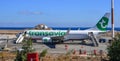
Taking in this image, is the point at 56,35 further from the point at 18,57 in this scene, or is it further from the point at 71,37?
the point at 18,57

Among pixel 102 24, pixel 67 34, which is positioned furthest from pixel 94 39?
pixel 102 24

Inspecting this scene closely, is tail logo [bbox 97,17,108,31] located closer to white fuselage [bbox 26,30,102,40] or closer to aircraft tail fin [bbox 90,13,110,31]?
aircraft tail fin [bbox 90,13,110,31]

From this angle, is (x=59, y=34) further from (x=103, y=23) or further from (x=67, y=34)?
(x=103, y=23)

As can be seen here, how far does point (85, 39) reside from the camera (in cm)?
7950

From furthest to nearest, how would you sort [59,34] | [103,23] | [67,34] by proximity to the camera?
[103,23], [59,34], [67,34]

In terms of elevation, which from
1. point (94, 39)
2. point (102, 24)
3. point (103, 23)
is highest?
point (103, 23)

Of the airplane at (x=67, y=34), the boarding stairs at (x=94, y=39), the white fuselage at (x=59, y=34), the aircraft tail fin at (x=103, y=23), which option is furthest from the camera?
the aircraft tail fin at (x=103, y=23)

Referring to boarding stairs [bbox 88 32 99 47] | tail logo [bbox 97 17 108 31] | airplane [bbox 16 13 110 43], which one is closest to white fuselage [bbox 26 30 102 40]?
airplane [bbox 16 13 110 43]

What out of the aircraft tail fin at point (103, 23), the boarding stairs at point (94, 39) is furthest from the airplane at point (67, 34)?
the boarding stairs at point (94, 39)

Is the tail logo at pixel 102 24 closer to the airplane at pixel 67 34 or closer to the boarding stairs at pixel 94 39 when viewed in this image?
the airplane at pixel 67 34

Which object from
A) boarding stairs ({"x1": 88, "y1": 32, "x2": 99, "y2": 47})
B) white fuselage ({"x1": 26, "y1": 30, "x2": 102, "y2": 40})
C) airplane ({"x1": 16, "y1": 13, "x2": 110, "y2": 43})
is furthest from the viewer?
white fuselage ({"x1": 26, "y1": 30, "x2": 102, "y2": 40})

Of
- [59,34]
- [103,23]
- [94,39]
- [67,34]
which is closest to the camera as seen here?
[94,39]

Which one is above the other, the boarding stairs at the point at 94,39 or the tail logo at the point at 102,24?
the tail logo at the point at 102,24

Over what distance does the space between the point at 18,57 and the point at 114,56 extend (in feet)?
20.0
